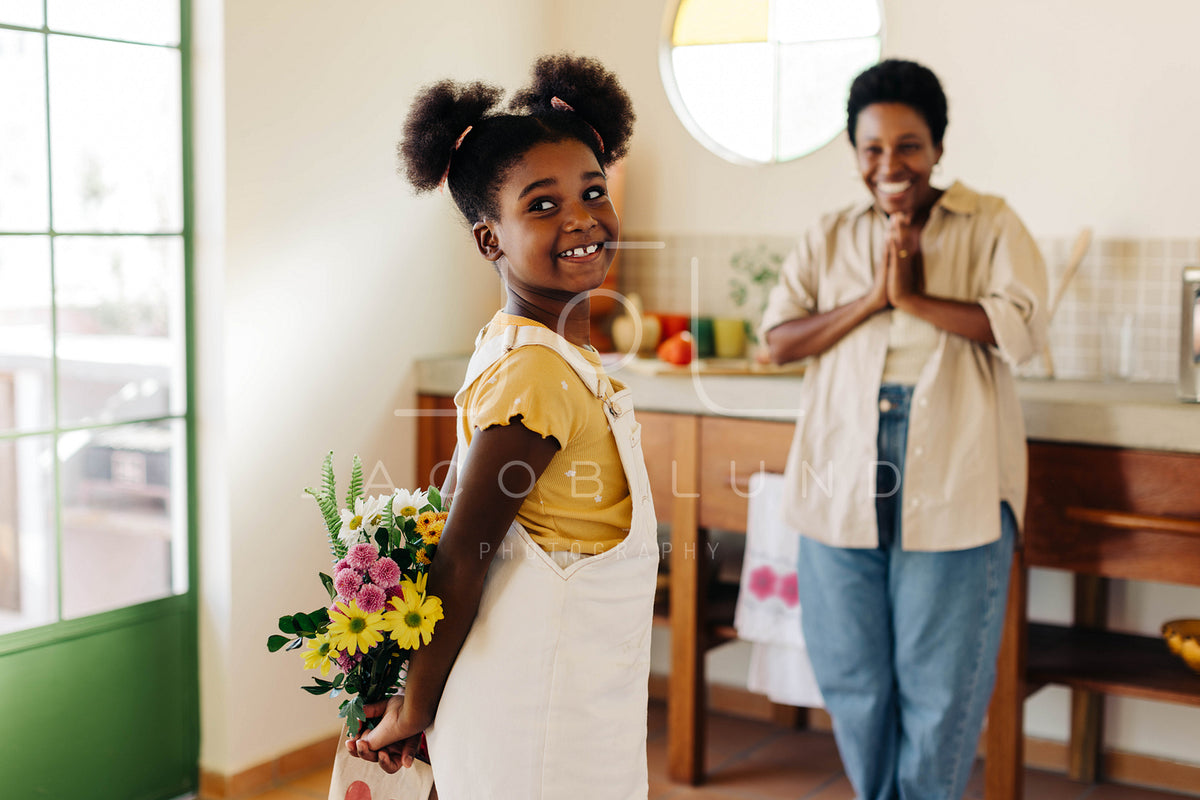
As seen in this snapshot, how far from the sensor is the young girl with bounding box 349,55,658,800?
1.29m

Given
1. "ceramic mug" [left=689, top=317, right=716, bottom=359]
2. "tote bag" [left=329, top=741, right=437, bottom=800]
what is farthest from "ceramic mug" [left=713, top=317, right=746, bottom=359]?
"tote bag" [left=329, top=741, right=437, bottom=800]

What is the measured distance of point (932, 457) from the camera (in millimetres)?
2221

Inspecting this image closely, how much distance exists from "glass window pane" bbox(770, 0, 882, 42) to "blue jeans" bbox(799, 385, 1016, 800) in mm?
1353

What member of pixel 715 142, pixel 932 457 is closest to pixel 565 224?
pixel 932 457

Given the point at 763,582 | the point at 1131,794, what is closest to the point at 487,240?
the point at 763,582

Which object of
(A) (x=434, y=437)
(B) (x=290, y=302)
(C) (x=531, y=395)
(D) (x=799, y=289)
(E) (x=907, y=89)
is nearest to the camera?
(C) (x=531, y=395)

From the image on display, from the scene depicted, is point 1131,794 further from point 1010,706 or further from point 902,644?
point 902,644

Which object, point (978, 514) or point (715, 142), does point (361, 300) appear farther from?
point (978, 514)

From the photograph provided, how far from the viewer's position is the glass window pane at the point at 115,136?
2420 mm

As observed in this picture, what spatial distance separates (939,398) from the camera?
2232 millimetres

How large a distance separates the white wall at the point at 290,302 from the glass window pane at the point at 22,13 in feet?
1.15

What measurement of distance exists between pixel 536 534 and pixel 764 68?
2.40 meters

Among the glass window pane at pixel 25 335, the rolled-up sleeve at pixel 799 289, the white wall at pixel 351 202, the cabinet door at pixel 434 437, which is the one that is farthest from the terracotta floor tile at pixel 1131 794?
the glass window pane at pixel 25 335

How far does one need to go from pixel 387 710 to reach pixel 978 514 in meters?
1.26
